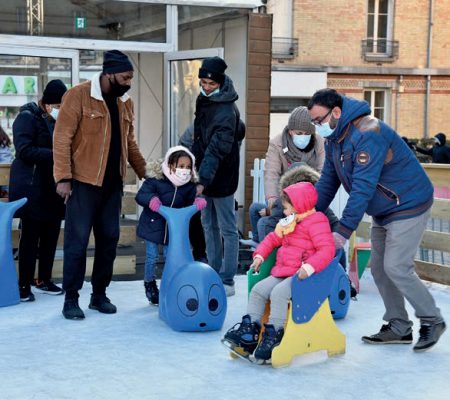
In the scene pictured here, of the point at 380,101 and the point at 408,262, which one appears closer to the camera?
the point at 408,262

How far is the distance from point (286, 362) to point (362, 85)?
2081 cm

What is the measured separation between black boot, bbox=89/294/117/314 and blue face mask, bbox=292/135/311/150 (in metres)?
1.92

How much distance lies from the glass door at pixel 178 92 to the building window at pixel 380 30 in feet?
52.3

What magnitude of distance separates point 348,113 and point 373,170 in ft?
1.25

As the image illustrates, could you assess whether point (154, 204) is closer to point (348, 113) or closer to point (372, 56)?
point (348, 113)

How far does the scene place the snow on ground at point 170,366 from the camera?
407 cm

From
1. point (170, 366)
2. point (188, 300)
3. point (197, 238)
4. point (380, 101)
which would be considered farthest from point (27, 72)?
point (380, 101)

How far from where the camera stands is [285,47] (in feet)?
77.0

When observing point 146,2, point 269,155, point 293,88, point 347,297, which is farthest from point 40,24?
point 293,88

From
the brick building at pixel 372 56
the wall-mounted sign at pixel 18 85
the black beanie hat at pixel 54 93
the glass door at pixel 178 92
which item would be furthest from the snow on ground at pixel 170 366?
the brick building at pixel 372 56

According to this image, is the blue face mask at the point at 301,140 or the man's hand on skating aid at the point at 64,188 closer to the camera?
the man's hand on skating aid at the point at 64,188

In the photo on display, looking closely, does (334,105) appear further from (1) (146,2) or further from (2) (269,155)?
(1) (146,2)

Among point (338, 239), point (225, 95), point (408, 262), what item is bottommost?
point (408, 262)

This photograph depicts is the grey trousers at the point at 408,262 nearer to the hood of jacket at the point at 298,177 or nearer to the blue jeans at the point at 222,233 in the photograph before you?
the hood of jacket at the point at 298,177
